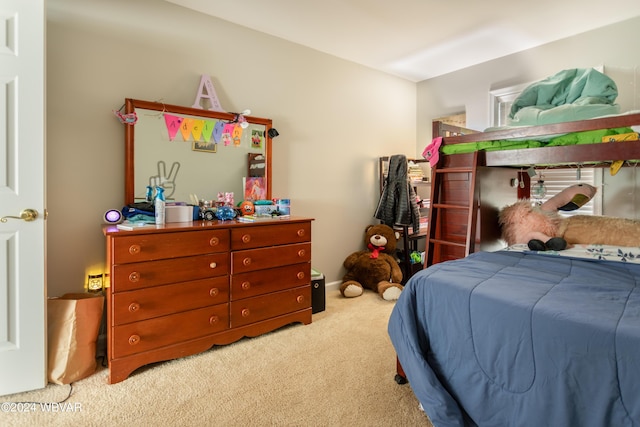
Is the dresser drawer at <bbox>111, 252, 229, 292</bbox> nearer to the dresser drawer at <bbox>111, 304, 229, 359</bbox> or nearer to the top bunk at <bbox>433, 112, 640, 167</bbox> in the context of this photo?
the dresser drawer at <bbox>111, 304, 229, 359</bbox>

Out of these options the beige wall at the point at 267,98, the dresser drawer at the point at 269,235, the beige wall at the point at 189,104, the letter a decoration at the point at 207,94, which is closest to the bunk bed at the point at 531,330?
the dresser drawer at the point at 269,235

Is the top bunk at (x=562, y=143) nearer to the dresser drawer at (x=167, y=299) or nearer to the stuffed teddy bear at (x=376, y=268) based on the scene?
the stuffed teddy bear at (x=376, y=268)

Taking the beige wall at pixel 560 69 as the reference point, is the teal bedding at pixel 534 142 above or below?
below

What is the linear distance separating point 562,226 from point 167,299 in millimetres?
2759

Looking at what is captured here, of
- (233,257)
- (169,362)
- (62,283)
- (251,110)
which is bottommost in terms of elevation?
(169,362)

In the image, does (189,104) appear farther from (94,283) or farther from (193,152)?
(94,283)

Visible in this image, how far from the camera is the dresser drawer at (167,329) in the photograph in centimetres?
208

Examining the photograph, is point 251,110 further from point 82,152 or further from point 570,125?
point 570,125

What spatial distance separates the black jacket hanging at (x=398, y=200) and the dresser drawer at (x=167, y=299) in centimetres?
217

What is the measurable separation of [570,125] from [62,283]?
3.42 meters

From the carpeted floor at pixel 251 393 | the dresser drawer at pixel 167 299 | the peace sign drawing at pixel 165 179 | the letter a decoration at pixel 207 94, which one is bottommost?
the carpeted floor at pixel 251 393

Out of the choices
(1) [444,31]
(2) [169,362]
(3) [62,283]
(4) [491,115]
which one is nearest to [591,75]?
(1) [444,31]

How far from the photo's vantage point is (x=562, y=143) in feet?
6.82

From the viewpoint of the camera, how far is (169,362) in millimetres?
2287
